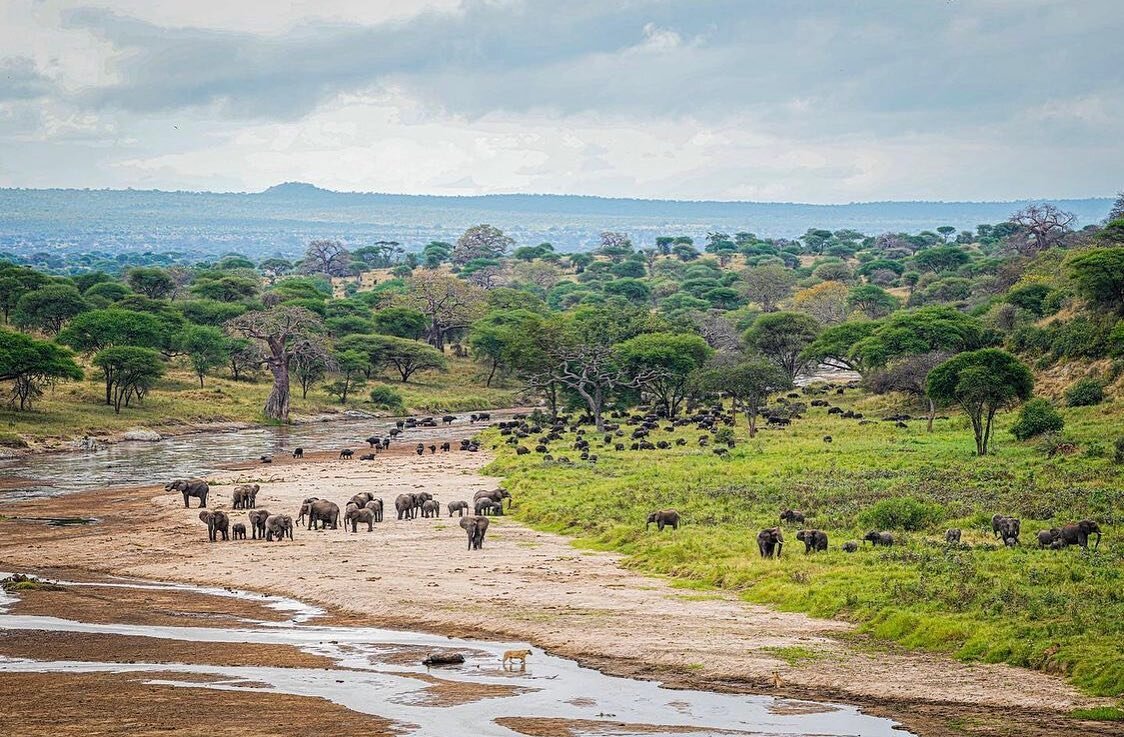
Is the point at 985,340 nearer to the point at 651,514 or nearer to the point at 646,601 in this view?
the point at 651,514

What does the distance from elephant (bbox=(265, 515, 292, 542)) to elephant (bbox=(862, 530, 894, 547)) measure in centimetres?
1543

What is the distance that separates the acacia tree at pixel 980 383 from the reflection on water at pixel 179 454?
3032cm

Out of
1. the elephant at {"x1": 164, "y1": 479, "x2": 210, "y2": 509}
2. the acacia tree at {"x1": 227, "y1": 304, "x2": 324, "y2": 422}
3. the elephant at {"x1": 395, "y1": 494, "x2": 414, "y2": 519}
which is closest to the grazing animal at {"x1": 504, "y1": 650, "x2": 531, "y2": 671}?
the elephant at {"x1": 395, "y1": 494, "x2": 414, "y2": 519}

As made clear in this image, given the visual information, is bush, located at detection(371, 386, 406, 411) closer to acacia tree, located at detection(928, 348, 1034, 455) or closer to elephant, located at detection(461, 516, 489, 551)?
acacia tree, located at detection(928, 348, 1034, 455)

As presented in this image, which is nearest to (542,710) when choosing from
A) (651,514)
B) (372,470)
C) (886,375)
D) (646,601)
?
(646,601)

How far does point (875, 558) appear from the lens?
88.4 feet

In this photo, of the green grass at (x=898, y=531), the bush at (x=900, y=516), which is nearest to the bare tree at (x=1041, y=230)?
the green grass at (x=898, y=531)

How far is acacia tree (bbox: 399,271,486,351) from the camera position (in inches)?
4345

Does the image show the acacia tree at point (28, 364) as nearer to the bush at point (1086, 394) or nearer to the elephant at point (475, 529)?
the elephant at point (475, 529)

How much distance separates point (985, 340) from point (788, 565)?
1938 inches

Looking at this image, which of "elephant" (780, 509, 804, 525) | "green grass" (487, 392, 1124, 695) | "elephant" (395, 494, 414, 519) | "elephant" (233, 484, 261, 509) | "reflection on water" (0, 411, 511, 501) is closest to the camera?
"green grass" (487, 392, 1124, 695)

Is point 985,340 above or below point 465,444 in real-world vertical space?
above

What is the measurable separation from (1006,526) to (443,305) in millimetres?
85965

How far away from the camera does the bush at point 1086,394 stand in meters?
52.8
